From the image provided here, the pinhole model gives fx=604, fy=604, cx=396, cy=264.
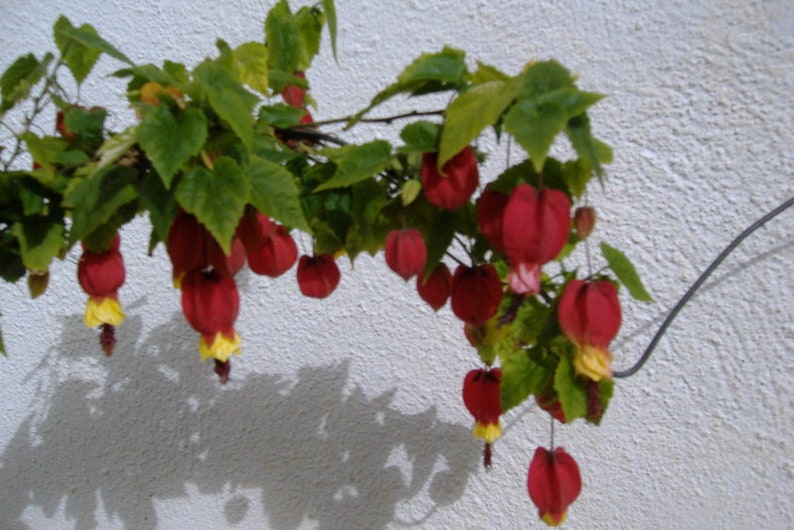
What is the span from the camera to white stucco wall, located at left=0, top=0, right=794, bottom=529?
23.9 inches

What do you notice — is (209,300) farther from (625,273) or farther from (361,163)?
(625,273)

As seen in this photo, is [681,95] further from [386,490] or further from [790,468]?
[386,490]

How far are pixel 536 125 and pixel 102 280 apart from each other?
29cm

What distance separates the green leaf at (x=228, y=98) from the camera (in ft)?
0.96

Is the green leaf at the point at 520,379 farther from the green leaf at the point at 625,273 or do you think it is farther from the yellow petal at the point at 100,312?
the yellow petal at the point at 100,312

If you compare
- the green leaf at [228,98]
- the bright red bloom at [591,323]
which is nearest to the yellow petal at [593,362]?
the bright red bloom at [591,323]

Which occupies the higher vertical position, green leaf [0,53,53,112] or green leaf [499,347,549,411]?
green leaf [0,53,53,112]

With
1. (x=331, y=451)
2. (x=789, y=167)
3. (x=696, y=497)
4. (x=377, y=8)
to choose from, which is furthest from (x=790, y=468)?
(x=377, y=8)

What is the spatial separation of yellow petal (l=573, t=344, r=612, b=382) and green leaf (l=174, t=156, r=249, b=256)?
0.19m

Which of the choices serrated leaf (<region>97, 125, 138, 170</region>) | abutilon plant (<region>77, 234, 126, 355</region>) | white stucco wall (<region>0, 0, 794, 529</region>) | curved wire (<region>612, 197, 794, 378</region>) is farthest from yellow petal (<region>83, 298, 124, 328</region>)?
curved wire (<region>612, 197, 794, 378</region>)

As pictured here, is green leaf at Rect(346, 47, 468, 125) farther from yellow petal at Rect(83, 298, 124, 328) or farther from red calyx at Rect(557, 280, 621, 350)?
yellow petal at Rect(83, 298, 124, 328)

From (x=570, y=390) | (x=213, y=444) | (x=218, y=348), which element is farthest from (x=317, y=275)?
(x=213, y=444)

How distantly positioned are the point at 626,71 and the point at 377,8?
11.4 inches

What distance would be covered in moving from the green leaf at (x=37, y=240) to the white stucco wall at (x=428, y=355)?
257 mm
